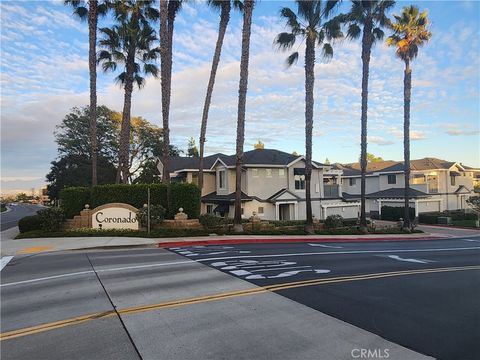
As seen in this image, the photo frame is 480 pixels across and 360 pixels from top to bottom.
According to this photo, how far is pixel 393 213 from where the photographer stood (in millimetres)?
44281

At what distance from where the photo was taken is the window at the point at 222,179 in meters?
35.7

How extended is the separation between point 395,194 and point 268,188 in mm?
20139

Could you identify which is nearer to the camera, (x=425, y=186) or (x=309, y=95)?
(x=309, y=95)

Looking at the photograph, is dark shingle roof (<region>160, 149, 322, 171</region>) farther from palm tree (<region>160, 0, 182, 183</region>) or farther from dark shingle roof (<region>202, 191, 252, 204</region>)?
palm tree (<region>160, 0, 182, 183</region>)


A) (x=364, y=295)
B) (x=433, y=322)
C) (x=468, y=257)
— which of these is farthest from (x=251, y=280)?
(x=468, y=257)

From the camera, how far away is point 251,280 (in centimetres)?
966

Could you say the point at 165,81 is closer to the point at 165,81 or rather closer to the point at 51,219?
the point at 165,81

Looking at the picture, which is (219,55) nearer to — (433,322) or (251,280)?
(251,280)

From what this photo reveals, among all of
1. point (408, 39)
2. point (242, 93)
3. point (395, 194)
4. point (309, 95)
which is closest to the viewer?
point (242, 93)

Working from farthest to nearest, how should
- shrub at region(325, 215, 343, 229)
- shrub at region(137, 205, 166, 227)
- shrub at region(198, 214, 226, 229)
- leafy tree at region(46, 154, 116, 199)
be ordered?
1. leafy tree at region(46, 154, 116, 199)
2. shrub at region(325, 215, 343, 229)
3. shrub at region(198, 214, 226, 229)
4. shrub at region(137, 205, 166, 227)

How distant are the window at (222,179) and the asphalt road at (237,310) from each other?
23008 mm

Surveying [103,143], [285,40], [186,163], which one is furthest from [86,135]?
[285,40]

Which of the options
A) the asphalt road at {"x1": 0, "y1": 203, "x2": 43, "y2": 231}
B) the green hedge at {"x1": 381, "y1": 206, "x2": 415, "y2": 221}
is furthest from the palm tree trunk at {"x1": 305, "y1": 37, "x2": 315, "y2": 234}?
the asphalt road at {"x1": 0, "y1": 203, "x2": 43, "y2": 231}

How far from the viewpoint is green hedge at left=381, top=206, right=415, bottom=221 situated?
141 feet
